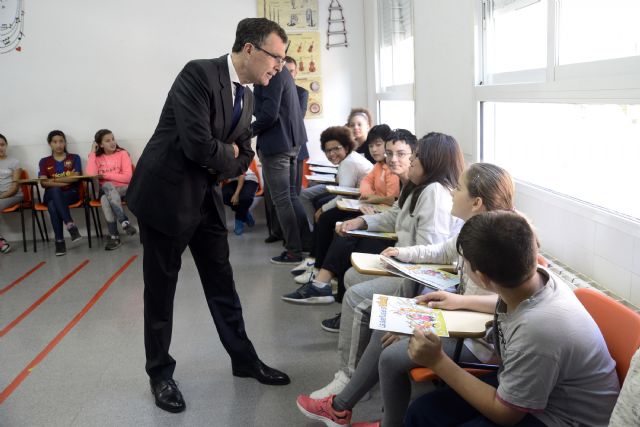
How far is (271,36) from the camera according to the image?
7.25 ft

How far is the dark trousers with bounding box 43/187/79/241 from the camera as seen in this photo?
5.78 m

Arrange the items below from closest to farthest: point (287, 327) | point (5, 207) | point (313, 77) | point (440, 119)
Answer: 1. point (287, 327)
2. point (440, 119)
3. point (5, 207)
4. point (313, 77)

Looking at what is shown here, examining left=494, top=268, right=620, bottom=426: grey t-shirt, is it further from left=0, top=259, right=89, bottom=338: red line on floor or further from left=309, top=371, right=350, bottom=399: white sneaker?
left=0, top=259, right=89, bottom=338: red line on floor

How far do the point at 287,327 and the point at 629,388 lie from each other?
2.43m

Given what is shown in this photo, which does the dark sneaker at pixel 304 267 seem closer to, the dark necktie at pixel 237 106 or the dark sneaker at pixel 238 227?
the dark sneaker at pixel 238 227

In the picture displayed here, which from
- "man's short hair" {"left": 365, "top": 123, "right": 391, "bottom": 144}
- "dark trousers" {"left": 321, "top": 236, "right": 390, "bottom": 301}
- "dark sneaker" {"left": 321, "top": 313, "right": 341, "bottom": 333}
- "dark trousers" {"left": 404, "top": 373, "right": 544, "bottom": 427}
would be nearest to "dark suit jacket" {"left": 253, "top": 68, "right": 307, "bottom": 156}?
"man's short hair" {"left": 365, "top": 123, "right": 391, "bottom": 144}

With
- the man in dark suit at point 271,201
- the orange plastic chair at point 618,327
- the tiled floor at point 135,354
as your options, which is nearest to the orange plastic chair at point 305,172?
the man in dark suit at point 271,201

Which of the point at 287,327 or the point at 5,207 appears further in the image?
the point at 5,207

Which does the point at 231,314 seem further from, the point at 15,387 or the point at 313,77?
the point at 313,77

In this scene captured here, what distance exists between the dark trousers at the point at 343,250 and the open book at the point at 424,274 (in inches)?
36.6

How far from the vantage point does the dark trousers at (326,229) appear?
3.77 metres

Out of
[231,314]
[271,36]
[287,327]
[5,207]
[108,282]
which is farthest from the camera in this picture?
[5,207]

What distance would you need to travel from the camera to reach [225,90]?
87.7 inches

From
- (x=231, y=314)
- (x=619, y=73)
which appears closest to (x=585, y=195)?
(x=619, y=73)
